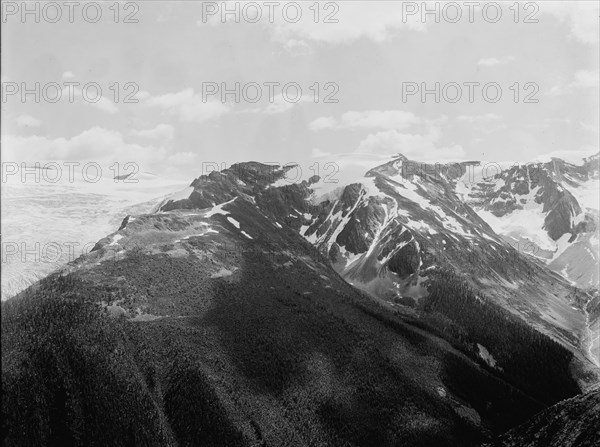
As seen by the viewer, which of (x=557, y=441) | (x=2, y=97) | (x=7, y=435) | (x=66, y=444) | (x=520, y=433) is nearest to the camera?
(x=2, y=97)

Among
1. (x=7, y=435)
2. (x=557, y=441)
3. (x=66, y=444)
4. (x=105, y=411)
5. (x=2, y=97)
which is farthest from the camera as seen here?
(x=105, y=411)

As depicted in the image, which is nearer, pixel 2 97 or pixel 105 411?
pixel 2 97

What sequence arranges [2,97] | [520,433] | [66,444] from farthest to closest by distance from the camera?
[66,444] < [520,433] < [2,97]

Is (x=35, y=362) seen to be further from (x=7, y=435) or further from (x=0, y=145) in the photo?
(x=0, y=145)

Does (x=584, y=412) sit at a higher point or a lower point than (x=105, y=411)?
higher

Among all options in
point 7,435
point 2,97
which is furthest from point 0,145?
point 7,435

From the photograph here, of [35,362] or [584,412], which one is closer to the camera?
[584,412]

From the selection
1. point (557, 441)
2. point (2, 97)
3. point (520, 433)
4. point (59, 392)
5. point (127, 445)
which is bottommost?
point (127, 445)

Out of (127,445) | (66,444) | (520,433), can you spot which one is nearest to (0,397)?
(66,444)

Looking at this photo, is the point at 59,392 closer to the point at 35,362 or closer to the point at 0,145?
the point at 35,362
